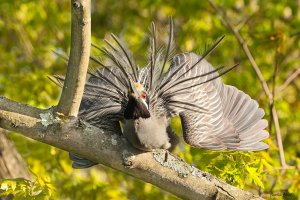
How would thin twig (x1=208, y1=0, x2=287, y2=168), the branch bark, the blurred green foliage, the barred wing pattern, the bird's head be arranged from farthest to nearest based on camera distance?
1. thin twig (x1=208, y1=0, x2=287, y2=168)
2. the branch bark
3. the blurred green foliage
4. the barred wing pattern
5. the bird's head

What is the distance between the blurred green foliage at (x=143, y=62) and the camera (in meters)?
3.97

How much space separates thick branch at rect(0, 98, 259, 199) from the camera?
3086mm

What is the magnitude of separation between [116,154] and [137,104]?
9.7 inches

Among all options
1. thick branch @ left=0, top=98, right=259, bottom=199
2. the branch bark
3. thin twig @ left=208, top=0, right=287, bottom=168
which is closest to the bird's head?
thick branch @ left=0, top=98, right=259, bottom=199

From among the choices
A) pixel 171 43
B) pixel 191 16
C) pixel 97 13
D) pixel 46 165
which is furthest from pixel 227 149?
pixel 97 13

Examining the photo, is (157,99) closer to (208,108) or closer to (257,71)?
(208,108)

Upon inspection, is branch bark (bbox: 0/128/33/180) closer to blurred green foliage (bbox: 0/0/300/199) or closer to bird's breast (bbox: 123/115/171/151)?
blurred green foliage (bbox: 0/0/300/199)

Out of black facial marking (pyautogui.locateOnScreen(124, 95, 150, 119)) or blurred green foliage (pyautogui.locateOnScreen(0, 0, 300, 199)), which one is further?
blurred green foliage (pyautogui.locateOnScreen(0, 0, 300, 199))

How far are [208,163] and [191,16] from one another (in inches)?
106

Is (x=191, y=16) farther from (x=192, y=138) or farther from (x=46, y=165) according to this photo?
(x=192, y=138)

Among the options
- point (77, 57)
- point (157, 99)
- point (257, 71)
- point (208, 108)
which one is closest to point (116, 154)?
point (157, 99)

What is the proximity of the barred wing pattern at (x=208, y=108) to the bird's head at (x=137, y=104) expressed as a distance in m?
0.17

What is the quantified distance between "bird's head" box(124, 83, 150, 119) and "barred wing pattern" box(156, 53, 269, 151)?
173mm

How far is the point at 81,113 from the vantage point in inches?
144
